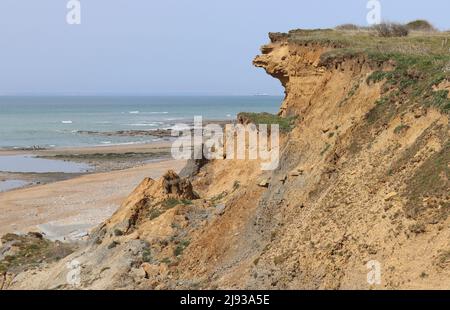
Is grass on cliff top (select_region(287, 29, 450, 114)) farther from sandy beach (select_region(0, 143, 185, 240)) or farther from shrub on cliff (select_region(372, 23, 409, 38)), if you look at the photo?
sandy beach (select_region(0, 143, 185, 240))

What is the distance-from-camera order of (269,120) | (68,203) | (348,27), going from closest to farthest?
(269,120) < (348,27) < (68,203)

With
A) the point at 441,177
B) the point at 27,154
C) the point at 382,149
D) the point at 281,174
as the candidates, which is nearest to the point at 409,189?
Answer: the point at 441,177

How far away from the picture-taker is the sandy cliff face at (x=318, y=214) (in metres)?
12.7

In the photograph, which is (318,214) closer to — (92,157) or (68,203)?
(68,203)

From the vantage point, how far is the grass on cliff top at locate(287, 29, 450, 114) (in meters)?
16.0

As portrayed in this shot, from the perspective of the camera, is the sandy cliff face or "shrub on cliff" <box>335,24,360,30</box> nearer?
the sandy cliff face

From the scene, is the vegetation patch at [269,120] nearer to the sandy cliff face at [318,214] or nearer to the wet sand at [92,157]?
the sandy cliff face at [318,214]

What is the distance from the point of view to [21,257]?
2373 cm

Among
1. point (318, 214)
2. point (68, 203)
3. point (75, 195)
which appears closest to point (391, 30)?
point (318, 214)

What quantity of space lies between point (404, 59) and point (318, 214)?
21.2 ft

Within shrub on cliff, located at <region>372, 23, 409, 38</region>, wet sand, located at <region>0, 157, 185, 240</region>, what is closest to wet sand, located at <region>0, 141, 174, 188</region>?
wet sand, located at <region>0, 157, 185, 240</region>

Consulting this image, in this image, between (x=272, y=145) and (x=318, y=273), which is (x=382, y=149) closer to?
(x=318, y=273)

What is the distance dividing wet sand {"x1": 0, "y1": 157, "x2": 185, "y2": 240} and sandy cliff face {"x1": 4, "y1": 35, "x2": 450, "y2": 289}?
1014 centimetres

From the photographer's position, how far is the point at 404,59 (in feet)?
59.7
